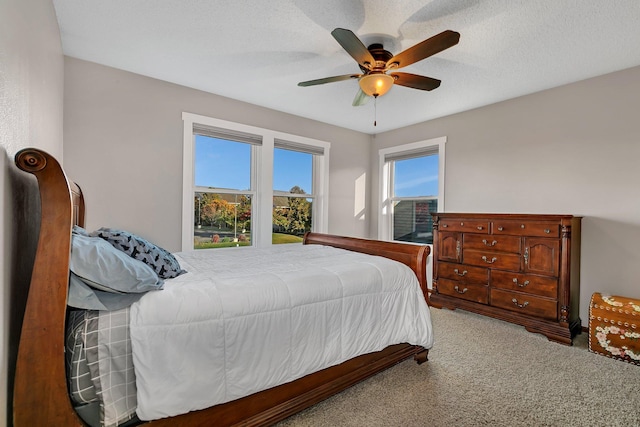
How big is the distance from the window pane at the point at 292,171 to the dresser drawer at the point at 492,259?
2329 mm

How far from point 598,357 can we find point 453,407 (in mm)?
1597

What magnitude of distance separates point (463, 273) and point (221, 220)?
2926 mm

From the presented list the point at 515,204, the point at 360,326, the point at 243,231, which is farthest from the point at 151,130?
the point at 515,204

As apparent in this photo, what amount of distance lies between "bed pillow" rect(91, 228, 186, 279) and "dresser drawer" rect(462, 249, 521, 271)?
298 cm

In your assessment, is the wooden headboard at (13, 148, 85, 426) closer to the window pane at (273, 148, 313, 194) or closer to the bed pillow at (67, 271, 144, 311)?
the bed pillow at (67, 271, 144, 311)

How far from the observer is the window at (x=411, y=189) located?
14.1ft

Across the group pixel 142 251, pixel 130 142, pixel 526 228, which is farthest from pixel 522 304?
pixel 130 142

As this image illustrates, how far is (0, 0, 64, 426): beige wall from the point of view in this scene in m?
0.99

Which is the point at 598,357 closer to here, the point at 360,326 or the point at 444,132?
the point at 360,326

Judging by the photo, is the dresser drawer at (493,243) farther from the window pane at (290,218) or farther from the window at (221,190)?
the window at (221,190)

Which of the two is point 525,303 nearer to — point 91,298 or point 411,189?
point 411,189

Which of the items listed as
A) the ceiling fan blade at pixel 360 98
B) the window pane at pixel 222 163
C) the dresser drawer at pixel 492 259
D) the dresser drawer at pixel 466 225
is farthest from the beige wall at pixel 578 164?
the window pane at pixel 222 163

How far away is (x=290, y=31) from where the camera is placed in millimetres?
2215

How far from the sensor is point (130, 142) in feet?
9.67
